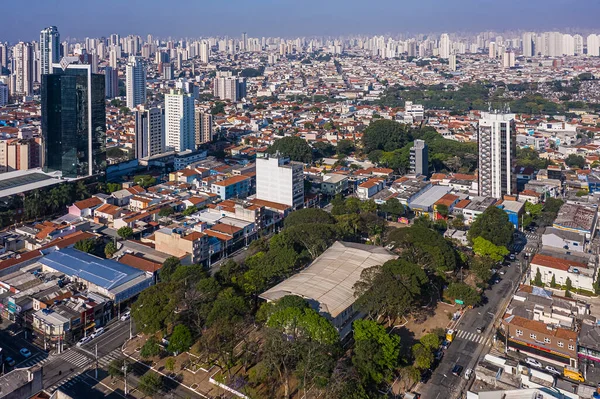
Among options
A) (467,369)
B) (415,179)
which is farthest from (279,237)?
(415,179)

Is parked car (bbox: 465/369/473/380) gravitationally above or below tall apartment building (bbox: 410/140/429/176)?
below

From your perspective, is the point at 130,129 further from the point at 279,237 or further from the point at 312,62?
the point at 312,62

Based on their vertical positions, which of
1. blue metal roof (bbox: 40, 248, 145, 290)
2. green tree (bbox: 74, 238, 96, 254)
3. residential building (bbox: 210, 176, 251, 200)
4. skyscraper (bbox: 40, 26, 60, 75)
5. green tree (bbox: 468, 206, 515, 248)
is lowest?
blue metal roof (bbox: 40, 248, 145, 290)

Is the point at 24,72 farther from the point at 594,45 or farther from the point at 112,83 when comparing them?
the point at 594,45

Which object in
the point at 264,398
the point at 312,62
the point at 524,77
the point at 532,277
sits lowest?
the point at 264,398

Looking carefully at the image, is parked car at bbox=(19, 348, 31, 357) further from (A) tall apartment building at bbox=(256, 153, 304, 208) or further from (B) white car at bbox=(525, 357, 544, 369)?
(A) tall apartment building at bbox=(256, 153, 304, 208)

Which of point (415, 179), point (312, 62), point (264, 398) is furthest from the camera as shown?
point (312, 62)

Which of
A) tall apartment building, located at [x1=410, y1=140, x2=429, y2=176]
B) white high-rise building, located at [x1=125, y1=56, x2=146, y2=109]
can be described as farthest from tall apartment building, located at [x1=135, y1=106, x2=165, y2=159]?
white high-rise building, located at [x1=125, y1=56, x2=146, y2=109]
